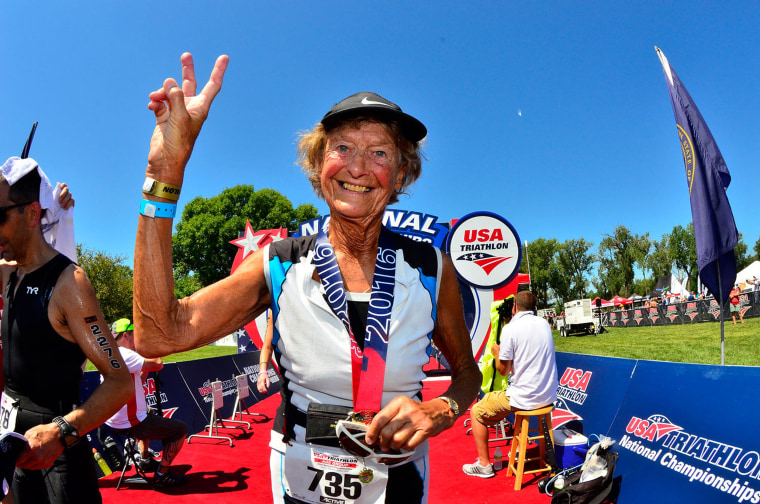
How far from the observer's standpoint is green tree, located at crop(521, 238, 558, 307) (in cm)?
6956

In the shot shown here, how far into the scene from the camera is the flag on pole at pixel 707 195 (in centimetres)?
580

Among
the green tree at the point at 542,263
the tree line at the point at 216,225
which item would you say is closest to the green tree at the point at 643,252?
the green tree at the point at 542,263

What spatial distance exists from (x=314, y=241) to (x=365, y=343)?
19.2 inches

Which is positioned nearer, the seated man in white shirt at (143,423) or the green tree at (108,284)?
the seated man in white shirt at (143,423)

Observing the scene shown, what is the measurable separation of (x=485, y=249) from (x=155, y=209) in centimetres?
933

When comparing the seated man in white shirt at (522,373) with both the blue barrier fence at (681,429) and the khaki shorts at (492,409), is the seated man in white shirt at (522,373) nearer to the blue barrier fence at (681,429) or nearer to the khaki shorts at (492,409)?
the khaki shorts at (492,409)

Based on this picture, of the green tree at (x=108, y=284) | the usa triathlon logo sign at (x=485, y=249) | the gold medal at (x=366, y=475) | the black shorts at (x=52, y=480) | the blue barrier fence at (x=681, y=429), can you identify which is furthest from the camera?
the green tree at (x=108, y=284)

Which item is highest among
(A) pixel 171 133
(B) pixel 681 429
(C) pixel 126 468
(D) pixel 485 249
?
(D) pixel 485 249

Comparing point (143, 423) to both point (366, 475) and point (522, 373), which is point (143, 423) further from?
point (366, 475)

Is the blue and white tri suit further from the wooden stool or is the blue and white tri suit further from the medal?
the wooden stool

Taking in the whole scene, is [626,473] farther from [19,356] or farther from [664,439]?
[19,356]

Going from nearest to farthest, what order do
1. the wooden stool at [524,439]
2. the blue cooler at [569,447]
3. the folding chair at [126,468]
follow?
1. the blue cooler at [569,447]
2. the wooden stool at [524,439]
3. the folding chair at [126,468]

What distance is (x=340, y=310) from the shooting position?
168 cm

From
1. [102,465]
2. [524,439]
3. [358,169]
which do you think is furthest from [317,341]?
[102,465]
